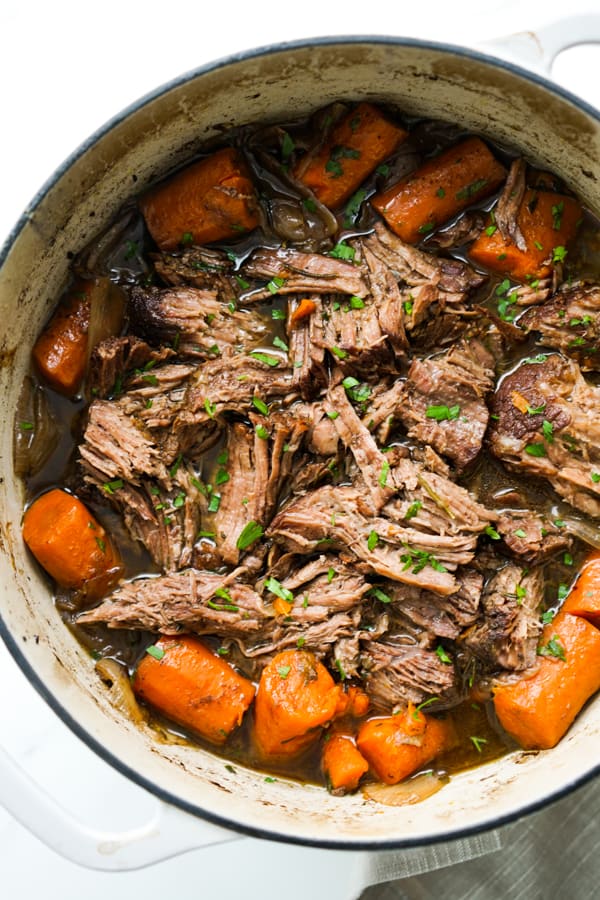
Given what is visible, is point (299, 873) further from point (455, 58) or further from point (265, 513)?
point (455, 58)

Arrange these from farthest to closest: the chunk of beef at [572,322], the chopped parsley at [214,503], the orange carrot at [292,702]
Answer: the chopped parsley at [214,503] < the chunk of beef at [572,322] < the orange carrot at [292,702]

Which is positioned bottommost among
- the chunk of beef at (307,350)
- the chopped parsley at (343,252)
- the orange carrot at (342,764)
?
the orange carrot at (342,764)

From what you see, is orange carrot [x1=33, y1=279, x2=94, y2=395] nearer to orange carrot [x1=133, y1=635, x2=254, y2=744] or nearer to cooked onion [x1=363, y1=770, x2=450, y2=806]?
orange carrot [x1=133, y1=635, x2=254, y2=744]

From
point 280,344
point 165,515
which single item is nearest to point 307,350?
point 280,344

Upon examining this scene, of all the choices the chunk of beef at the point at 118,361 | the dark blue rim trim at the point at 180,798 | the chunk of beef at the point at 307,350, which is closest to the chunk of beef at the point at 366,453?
the chunk of beef at the point at 307,350

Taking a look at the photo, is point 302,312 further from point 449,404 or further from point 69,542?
point 69,542

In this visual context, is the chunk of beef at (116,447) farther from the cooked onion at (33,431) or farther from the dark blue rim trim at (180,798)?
the dark blue rim trim at (180,798)
